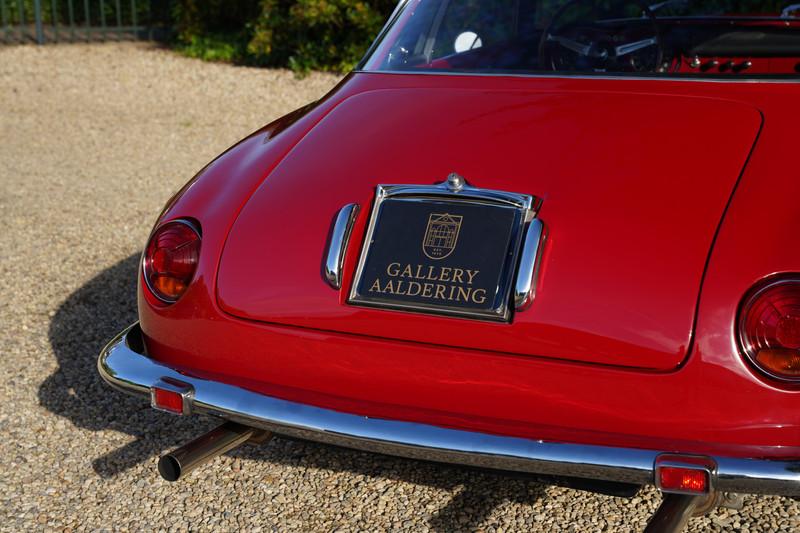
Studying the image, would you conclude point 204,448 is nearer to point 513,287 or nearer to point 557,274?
point 513,287

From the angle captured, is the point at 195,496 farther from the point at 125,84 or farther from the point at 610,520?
the point at 125,84

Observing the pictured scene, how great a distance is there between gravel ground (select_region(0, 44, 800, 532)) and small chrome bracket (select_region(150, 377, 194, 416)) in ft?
1.35

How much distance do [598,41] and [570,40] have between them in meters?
0.12

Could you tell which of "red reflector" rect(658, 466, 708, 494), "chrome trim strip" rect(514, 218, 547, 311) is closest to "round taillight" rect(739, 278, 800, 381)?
"red reflector" rect(658, 466, 708, 494)

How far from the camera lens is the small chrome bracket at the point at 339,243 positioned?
97.4 inches

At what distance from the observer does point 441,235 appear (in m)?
2.45

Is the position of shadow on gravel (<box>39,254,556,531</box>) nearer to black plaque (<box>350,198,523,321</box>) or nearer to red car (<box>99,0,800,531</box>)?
red car (<box>99,0,800,531</box>)

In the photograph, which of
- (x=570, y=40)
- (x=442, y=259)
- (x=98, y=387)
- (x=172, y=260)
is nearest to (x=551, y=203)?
(x=442, y=259)

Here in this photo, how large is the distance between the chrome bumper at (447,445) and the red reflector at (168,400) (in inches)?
1.4

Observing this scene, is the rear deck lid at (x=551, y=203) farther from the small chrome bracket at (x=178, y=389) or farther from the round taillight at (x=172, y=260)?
the small chrome bracket at (x=178, y=389)

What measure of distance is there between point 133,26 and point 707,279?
11.3 metres

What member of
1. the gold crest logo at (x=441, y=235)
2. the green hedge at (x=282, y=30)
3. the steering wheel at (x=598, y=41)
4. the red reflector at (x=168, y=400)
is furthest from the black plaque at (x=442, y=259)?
the green hedge at (x=282, y=30)

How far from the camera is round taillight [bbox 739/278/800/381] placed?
213cm

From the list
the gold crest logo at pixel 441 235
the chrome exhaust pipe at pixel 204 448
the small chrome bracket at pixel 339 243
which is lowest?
the chrome exhaust pipe at pixel 204 448
